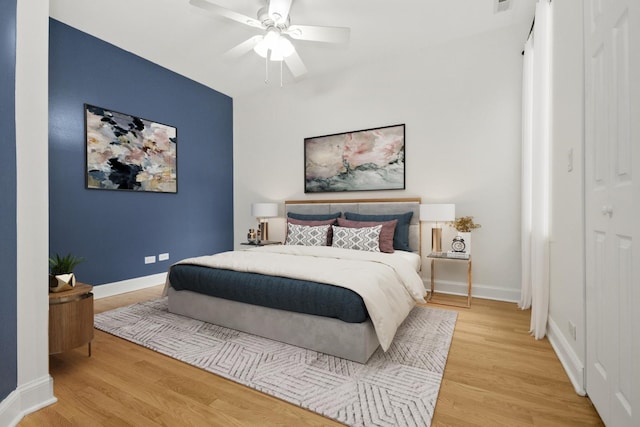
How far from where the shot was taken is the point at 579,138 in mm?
1685

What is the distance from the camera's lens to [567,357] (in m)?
1.86

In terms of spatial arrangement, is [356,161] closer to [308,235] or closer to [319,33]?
Result: [308,235]

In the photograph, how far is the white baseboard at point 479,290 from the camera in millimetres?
3281

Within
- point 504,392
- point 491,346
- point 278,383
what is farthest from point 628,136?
point 278,383

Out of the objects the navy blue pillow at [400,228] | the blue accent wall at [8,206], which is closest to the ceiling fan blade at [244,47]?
the blue accent wall at [8,206]

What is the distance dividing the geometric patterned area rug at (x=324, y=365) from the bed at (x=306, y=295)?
11 cm

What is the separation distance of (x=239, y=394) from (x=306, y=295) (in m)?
0.70

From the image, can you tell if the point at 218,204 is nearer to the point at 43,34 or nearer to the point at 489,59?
the point at 43,34

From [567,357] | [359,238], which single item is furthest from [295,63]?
[567,357]

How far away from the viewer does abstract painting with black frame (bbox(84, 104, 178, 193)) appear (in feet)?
11.1

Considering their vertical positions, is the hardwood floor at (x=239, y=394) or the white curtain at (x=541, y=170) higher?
the white curtain at (x=541, y=170)

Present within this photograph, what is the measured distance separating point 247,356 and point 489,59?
156 inches

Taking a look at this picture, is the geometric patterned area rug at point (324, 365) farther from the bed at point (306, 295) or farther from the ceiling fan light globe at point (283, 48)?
the ceiling fan light globe at point (283, 48)

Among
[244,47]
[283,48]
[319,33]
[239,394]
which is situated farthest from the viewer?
[244,47]
